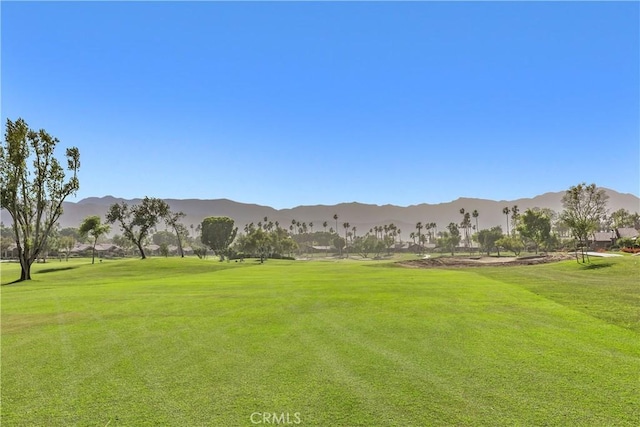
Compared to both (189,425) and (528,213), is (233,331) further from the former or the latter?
(528,213)

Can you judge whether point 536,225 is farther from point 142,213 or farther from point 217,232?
point 142,213

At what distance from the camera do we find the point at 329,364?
10047mm

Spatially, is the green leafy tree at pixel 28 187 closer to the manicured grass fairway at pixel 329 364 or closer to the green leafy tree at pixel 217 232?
the manicured grass fairway at pixel 329 364

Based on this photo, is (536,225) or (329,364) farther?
(536,225)

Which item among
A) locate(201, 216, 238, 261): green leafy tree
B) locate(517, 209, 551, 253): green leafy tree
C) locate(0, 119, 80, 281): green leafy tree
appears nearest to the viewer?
locate(0, 119, 80, 281): green leafy tree

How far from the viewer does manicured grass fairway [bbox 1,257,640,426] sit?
24.3ft

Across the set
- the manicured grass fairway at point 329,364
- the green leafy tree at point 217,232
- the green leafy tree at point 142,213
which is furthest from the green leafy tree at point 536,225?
the manicured grass fairway at point 329,364

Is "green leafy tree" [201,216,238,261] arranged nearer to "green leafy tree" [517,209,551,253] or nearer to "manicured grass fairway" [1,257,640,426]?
"green leafy tree" [517,209,551,253]

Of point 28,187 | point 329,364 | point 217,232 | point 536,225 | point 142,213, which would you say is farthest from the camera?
point 217,232

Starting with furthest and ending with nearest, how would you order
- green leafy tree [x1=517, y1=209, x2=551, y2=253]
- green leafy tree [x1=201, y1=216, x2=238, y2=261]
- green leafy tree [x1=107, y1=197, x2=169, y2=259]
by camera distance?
green leafy tree [x1=201, y1=216, x2=238, y2=261] → green leafy tree [x1=517, y1=209, x2=551, y2=253] → green leafy tree [x1=107, y1=197, x2=169, y2=259]

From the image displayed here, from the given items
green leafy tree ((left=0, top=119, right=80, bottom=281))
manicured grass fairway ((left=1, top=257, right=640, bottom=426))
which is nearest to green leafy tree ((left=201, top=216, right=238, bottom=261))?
green leafy tree ((left=0, top=119, right=80, bottom=281))

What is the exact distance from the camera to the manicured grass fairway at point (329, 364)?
7410 mm

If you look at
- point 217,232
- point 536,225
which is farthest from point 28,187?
point 536,225

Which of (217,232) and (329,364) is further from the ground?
(217,232)
